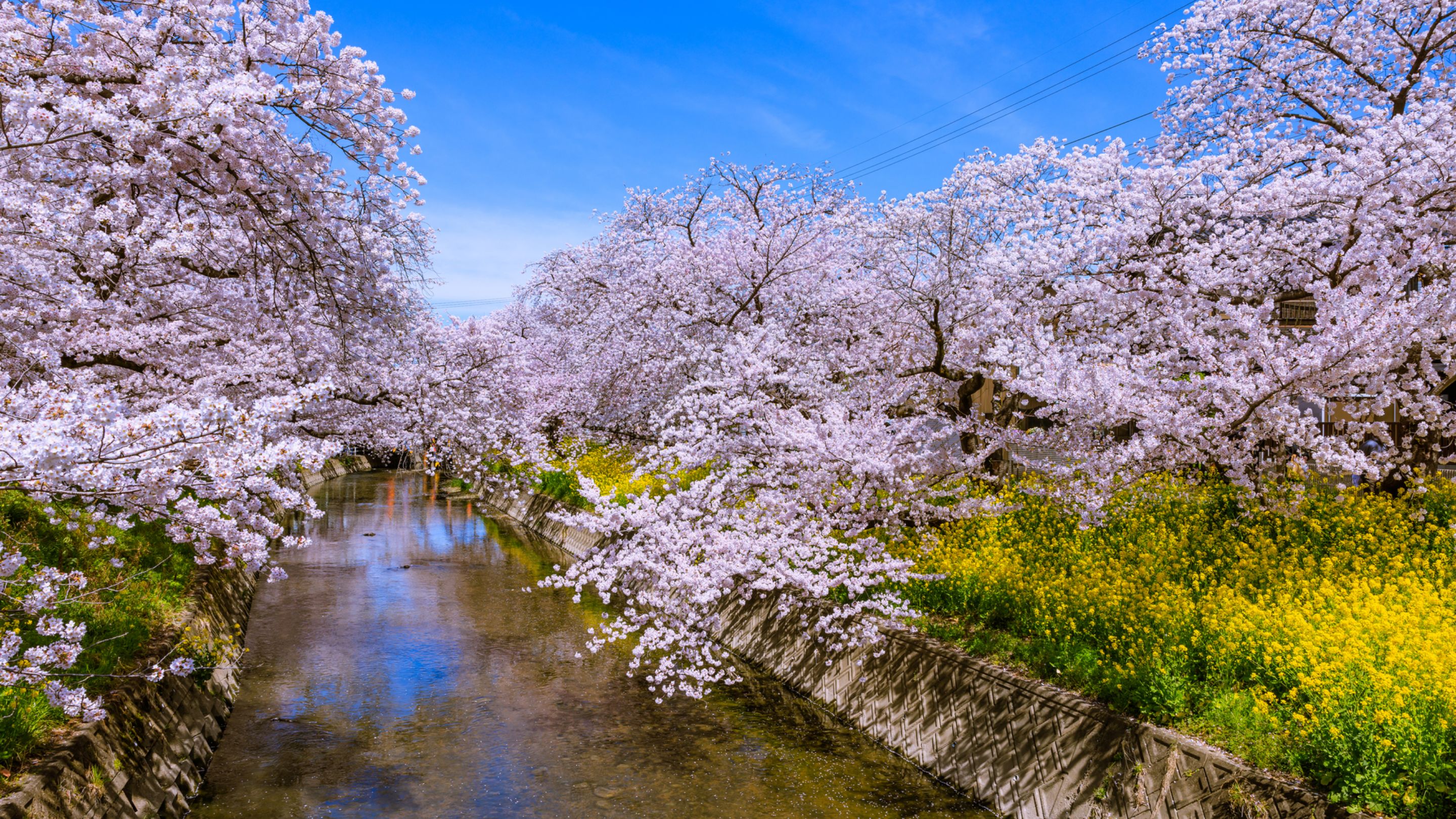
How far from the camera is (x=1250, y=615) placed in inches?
299

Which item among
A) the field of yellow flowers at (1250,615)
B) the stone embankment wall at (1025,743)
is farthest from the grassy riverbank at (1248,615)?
the stone embankment wall at (1025,743)

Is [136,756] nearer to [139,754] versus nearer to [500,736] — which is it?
[139,754]

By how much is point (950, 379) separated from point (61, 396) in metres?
11.3

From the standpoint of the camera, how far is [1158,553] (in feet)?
32.9

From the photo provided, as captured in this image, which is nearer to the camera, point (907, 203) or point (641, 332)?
point (907, 203)

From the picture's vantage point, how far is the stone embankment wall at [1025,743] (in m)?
6.14

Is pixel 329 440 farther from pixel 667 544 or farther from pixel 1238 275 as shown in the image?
pixel 1238 275

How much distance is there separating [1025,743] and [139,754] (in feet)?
25.5

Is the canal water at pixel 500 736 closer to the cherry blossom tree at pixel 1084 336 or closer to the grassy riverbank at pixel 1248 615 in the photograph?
the cherry blossom tree at pixel 1084 336

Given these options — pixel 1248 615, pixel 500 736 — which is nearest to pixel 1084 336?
pixel 1248 615

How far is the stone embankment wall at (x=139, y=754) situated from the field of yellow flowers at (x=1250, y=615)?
784 centimetres

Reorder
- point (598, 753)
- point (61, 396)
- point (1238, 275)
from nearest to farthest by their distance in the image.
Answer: point (61, 396), point (598, 753), point (1238, 275)

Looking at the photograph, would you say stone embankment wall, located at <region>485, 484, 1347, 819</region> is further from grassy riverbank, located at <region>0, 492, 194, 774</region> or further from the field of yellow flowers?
grassy riverbank, located at <region>0, 492, 194, 774</region>

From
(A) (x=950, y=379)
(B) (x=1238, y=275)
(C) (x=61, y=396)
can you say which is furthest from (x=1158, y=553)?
(C) (x=61, y=396)
